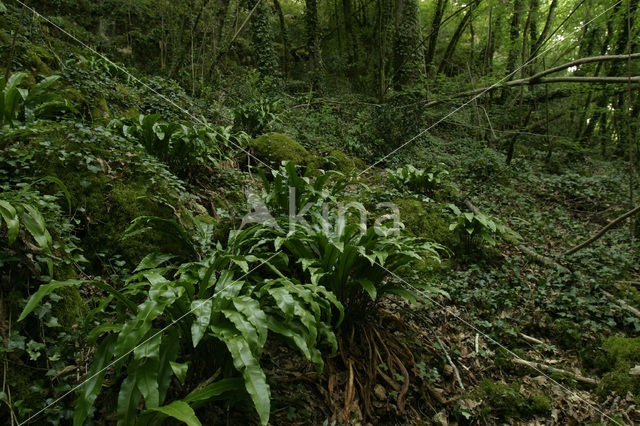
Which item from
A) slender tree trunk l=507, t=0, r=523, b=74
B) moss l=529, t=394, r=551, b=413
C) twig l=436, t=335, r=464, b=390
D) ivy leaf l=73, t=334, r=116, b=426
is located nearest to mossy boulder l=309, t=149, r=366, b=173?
twig l=436, t=335, r=464, b=390

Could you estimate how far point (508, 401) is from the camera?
1.98m

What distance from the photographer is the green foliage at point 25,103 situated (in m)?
2.53

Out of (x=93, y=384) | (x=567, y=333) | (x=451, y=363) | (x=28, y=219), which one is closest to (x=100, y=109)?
(x=28, y=219)

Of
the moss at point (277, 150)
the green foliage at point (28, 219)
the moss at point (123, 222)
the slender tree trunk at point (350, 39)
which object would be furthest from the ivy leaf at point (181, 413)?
the slender tree trunk at point (350, 39)

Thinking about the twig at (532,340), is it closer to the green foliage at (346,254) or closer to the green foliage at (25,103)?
the green foliage at (346,254)

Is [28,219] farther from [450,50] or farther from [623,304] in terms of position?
[450,50]

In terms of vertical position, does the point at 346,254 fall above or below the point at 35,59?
below

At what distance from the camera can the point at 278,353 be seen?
199cm

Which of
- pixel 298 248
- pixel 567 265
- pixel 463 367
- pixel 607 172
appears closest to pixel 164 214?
pixel 298 248

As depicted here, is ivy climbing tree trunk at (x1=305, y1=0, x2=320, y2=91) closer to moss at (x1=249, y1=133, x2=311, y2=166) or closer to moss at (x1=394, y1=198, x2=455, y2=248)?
moss at (x1=249, y1=133, x2=311, y2=166)

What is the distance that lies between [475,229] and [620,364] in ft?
5.33

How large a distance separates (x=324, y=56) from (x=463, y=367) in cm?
1156

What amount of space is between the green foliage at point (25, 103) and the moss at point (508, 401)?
3.80 meters

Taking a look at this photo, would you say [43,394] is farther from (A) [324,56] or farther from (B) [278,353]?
(A) [324,56]
